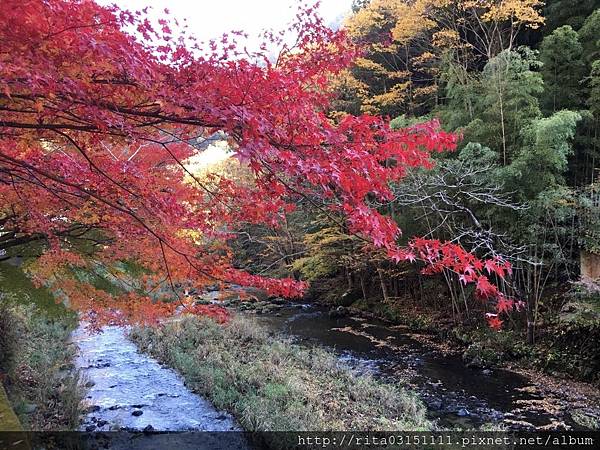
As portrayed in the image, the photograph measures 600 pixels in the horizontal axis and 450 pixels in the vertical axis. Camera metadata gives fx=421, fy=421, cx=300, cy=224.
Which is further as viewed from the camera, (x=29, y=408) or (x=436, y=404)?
(x=436, y=404)

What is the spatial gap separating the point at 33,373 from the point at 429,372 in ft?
30.7

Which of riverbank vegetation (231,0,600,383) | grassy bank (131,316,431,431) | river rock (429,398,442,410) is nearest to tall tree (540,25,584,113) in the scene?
riverbank vegetation (231,0,600,383)

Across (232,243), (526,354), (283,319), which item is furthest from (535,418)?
(232,243)

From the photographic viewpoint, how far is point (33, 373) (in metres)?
8.93

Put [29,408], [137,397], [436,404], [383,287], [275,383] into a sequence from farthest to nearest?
[383,287] < [137,397] < [436,404] < [275,383] < [29,408]

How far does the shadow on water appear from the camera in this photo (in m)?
8.58

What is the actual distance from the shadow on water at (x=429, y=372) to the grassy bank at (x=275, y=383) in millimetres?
795

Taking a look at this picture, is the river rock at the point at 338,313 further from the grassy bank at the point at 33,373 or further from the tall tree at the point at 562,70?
the tall tree at the point at 562,70

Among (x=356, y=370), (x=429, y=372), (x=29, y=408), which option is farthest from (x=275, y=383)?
(x=429, y=372)

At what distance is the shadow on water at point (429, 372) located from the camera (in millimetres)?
8578

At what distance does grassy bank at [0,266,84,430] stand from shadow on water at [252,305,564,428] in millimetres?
6996

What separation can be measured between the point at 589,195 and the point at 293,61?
30.7 ft

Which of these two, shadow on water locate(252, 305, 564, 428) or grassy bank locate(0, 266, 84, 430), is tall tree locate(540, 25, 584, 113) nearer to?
shadow on water locate(252, 305, 564, 428)

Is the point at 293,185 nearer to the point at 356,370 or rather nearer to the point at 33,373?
the point at 33,373
